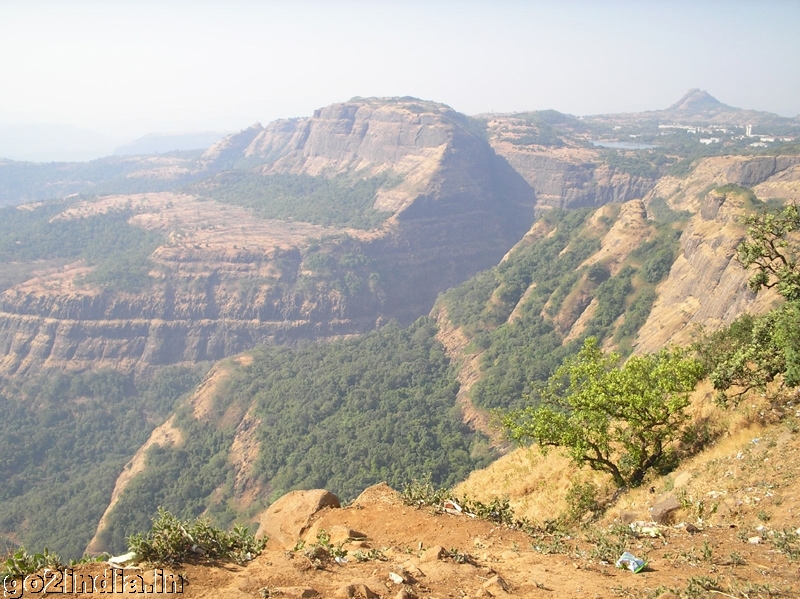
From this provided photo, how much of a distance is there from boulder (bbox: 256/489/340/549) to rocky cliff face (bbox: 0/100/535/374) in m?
83.9

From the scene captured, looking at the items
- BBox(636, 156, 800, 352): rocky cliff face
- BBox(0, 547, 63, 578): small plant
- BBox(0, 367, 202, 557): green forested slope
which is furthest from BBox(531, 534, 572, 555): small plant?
BBox(0, 367, 202, 557): green forested slope

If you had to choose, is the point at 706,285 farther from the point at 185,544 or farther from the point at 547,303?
the point at 185,544

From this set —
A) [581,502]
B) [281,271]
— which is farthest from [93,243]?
[581,502]

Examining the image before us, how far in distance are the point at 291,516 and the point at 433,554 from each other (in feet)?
16.6

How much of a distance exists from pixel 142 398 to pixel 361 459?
48.0 m

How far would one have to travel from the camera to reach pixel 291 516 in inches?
562

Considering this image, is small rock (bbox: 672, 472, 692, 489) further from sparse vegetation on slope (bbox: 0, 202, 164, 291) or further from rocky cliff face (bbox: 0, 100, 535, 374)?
sparse vegetation on slope (bbox: 0, 202, 164, 291)

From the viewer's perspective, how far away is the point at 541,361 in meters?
56.7

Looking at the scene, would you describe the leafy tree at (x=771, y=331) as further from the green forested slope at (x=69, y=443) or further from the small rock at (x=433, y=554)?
the green forested slope at (x=69, y=443)

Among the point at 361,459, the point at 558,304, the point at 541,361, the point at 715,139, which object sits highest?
the point at 715,139

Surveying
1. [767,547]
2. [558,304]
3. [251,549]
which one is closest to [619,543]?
[767,547]

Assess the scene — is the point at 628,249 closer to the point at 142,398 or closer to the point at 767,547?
the point at 767,547

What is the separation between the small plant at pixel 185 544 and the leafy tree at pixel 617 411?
870 centimetres

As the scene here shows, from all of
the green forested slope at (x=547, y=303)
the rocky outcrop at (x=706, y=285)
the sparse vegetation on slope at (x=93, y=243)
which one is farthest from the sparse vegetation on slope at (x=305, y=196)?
the rocky outcrop at (x=706, y=285)
